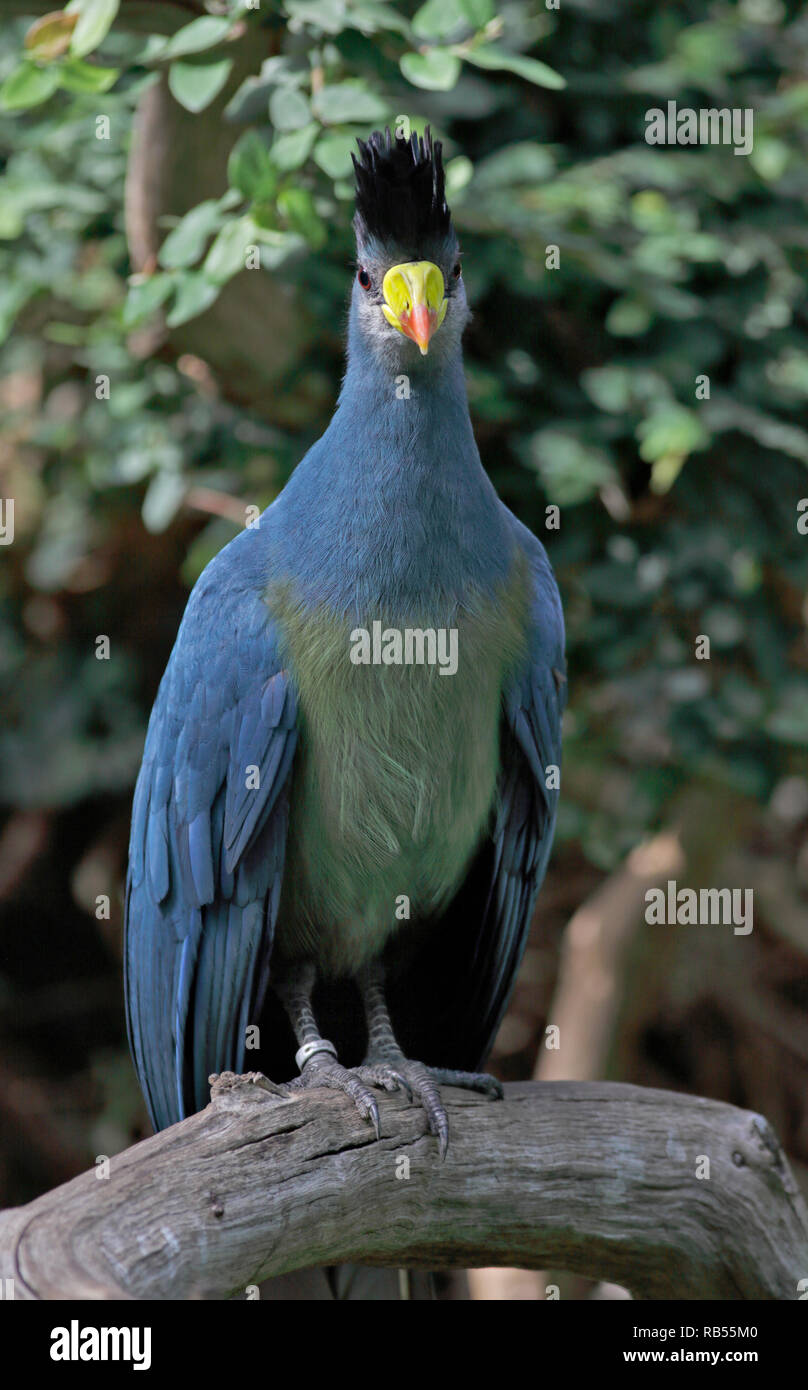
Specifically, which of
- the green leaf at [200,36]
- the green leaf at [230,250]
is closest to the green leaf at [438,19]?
the green leaf at [200,36]

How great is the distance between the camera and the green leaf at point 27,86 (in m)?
3.04

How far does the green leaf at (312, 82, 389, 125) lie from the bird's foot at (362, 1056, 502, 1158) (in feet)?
6.45

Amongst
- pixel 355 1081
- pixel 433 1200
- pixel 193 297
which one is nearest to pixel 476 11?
pixel 193 297

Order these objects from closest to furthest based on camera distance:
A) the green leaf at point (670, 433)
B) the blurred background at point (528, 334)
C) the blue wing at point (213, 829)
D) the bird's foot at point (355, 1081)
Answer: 1. the bird's foot at point (355, 1081)
2. the blue wing at point (213, 829)
3. the blurred background at point (528, 334)
4. the green leaf at point (670, 433)

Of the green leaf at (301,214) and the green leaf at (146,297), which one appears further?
the green leaf at (146,297)

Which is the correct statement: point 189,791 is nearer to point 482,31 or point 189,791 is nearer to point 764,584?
point 482,31

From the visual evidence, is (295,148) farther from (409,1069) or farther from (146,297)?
(409,1069)

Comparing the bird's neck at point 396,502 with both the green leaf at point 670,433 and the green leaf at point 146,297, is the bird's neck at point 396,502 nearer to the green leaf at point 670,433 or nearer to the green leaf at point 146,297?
the green leaf at point 146,297

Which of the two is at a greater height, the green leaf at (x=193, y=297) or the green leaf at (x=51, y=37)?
the green leaf at (x=51, y=37)

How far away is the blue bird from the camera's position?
2.80 m

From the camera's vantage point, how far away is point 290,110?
314cm

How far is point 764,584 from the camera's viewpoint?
4234 millimetres

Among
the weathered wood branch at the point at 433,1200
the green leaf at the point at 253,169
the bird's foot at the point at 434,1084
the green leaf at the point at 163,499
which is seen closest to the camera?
the weathered wood branch at the point at 433,1200

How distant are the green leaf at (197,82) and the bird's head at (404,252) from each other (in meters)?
0.45
